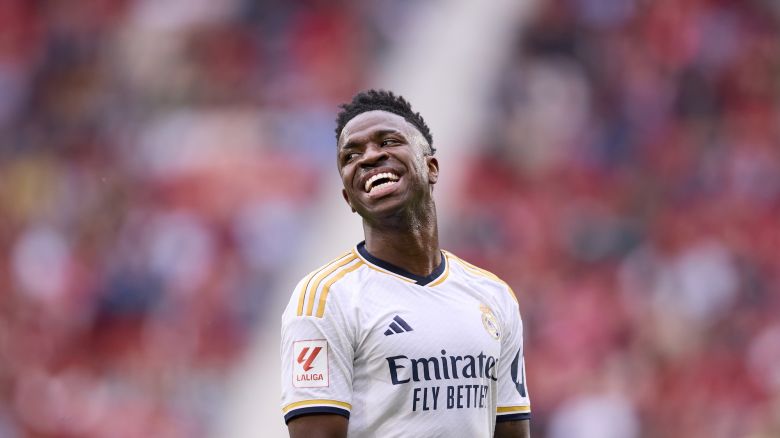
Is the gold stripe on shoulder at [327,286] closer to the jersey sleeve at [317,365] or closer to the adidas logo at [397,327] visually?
the jersey sleeve at [317,365]

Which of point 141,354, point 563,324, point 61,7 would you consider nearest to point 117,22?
point 61,7

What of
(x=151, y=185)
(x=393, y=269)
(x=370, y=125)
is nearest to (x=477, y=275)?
(x=393, y=269)

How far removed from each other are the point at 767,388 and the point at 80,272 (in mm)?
5475

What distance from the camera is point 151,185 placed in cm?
1138

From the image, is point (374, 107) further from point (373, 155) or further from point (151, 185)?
point (151, 185)

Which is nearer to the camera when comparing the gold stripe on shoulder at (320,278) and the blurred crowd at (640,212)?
the gold stripe on shoulder at (320,278)

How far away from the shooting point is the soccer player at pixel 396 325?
3.17 metres

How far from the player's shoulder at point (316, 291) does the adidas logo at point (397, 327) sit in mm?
170

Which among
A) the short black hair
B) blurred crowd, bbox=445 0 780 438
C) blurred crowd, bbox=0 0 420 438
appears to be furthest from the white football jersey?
blurred crowd, bbox=0 0 420 438

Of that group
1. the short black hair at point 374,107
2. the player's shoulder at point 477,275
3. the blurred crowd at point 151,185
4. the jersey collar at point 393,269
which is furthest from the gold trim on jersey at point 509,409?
the blurred crowd at point 151,185

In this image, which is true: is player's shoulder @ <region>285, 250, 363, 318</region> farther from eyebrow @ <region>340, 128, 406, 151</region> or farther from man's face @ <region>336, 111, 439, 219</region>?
eyebrow @ <region>340, 128, 406, 151</region>

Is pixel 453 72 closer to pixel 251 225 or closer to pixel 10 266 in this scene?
pixel 251 225

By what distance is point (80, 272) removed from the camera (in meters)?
10.6

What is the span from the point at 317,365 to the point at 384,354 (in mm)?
172
